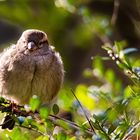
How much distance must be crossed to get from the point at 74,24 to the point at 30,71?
2929 mm

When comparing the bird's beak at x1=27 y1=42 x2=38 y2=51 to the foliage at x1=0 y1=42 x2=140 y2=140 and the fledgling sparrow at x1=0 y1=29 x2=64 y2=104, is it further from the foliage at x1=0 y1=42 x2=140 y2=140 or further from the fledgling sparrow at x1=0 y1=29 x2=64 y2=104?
the foliage at x1=0 y1=42 x2=140 y2=140

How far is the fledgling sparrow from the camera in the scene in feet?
11.7

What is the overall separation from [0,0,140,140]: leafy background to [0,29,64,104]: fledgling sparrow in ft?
0.40

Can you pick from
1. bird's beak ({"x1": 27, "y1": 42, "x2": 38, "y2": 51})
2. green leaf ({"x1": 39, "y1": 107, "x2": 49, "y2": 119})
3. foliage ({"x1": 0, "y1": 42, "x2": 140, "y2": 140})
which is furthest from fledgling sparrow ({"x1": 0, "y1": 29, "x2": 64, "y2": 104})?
green leaf ({"x1": 39, "y1": 107, "x2": 49, "y2": 119})

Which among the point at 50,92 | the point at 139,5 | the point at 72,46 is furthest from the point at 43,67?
the point at 72,46

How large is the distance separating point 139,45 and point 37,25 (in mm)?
1211

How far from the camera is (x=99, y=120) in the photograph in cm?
224

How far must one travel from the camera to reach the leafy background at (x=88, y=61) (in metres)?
2.23

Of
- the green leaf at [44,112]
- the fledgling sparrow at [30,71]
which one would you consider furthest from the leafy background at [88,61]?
the fledgling sparrow at [30,71]

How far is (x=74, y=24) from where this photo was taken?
6.46 m

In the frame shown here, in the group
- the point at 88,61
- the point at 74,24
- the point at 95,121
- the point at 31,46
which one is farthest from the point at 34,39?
the point at 88,61

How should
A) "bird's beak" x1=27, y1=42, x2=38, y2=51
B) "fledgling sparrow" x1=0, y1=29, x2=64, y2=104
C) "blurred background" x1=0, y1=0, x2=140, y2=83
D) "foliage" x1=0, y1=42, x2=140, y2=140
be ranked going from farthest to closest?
1. "blurred background" x1=0, y1=0, x2=140, y2=83
2. "bird's beak" x1=27, y1=42, x2=38, y2=51
3. "fledgling sparrow" x1=0, y1=29, x2=64, y2=104
4. "foliage" x1=0, y1=42, x2=140, y2=140

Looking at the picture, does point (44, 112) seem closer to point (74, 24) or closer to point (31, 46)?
point (31, 46)

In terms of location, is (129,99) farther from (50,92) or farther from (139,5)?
(50,92)
